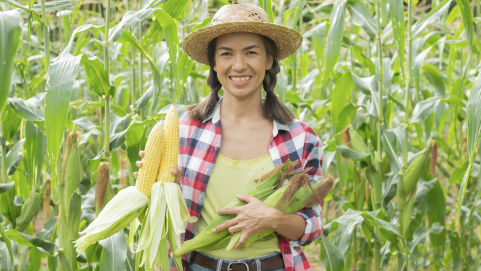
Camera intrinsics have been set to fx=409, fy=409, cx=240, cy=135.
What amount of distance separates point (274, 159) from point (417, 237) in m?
1.64

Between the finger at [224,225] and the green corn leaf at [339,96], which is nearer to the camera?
the finger at [224,225]

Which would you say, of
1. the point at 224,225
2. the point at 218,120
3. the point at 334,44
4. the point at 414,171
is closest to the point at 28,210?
the point at 218,120

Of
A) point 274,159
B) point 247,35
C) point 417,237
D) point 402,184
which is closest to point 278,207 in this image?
point 274,159

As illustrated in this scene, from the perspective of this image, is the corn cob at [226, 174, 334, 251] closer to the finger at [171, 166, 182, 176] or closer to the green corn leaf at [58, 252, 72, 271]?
the finger at [171, 166, 182, 176]

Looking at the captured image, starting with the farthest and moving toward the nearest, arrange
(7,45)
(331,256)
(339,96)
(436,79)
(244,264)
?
(436,79) < (339,96) < (331,256) < (244,264) < (7,45)

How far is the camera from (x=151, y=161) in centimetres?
140

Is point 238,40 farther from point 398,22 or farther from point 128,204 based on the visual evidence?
point 398,22

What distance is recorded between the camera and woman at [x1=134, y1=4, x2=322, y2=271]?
1606 millimetres

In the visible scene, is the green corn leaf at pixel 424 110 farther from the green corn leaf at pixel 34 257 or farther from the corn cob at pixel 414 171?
the green corn leaf at pixel 34 257

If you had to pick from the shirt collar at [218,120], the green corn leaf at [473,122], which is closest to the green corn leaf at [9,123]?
the shirt collar at [218,120]

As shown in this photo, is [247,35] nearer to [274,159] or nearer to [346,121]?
[274,159]

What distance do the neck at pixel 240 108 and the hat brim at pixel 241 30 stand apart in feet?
0.81

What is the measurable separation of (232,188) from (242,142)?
8.1 inches

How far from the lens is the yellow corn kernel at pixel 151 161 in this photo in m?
1.40
